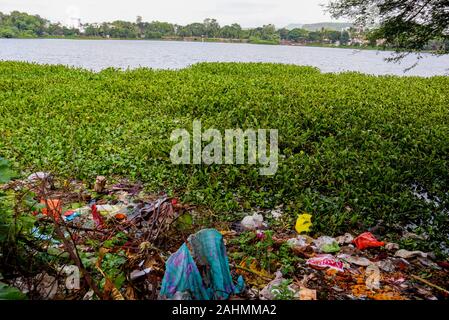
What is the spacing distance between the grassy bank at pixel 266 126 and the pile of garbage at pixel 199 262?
50cm

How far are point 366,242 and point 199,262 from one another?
207cm

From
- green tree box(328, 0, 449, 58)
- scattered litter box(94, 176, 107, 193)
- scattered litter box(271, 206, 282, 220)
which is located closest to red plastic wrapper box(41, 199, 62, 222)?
scattered litter box(94, 176, 107, 193)

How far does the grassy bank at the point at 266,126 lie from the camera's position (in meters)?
5.03

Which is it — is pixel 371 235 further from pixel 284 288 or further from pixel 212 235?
pixel 212 235

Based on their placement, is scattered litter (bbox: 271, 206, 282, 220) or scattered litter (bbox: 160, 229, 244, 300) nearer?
scattered litter (bbox: 160, 229, 244, 300)

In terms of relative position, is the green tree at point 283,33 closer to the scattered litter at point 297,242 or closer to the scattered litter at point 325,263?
the scattered litter at point 297,242

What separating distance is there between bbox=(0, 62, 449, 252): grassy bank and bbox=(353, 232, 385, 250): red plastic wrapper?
0.32 metres

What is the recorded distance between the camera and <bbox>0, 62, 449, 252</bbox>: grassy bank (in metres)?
5.03

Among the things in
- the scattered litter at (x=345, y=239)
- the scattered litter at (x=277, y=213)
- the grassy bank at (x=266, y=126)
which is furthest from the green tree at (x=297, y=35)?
the scattered litter at (x=345, y=239)

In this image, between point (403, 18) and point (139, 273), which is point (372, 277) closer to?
point (139, 273)

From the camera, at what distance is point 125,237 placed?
3.71 meters

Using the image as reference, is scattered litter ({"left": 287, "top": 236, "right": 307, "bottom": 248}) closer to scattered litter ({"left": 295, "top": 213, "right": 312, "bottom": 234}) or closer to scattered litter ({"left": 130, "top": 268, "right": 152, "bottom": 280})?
scattered litter ({"left": 295, "top": 213, "right": 312, "bottom": 234})
